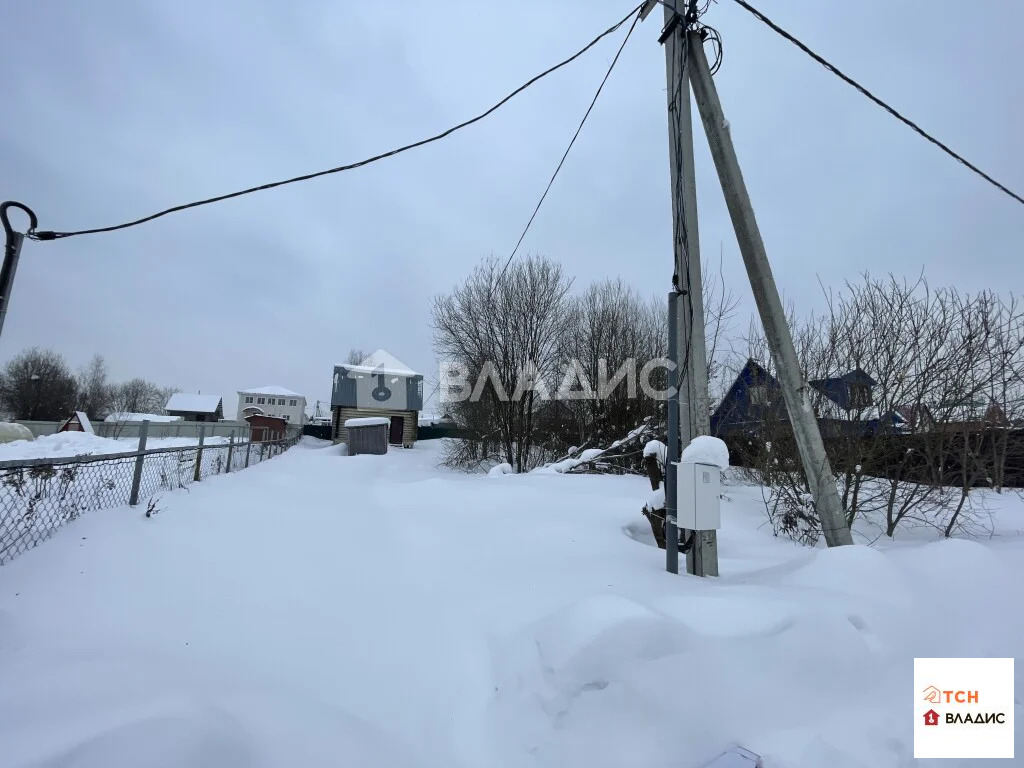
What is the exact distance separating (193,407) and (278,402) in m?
13.8

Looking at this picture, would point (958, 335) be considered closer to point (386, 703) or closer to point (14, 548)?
point (386, 703)

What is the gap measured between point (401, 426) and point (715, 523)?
84.8 ft

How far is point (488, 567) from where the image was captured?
3109 millimetres

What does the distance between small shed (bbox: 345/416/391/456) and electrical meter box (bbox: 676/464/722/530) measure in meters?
16.1

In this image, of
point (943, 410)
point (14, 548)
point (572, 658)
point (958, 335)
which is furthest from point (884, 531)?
point (14, 548)

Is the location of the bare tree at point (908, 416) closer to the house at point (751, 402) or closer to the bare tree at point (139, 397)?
the house at point (751, 402)

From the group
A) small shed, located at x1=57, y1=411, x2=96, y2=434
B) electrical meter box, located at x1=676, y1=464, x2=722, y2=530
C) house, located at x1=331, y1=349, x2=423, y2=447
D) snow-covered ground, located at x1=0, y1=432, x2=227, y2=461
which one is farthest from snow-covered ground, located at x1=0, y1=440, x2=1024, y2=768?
house, located at x1=331, y1=349, x2=423, y2=447

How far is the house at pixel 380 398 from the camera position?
1033 inches

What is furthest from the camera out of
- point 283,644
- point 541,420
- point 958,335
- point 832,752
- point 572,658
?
point 541,420

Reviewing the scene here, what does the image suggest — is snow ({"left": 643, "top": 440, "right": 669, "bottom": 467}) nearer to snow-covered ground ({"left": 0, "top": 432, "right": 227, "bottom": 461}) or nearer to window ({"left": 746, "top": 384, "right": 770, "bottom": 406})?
window ({"left": 746, "top": 384, "right": 770, "bottom": 406})

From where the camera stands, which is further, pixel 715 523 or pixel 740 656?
pixel 715 523

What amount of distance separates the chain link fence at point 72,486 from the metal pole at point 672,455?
420cm

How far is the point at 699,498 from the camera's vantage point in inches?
123

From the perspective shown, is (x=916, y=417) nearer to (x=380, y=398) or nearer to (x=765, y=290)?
(x=765, y=290)
